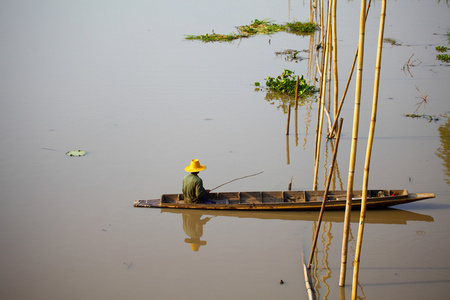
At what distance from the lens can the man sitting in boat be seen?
6.71 meters

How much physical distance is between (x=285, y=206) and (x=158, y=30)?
12212 mm

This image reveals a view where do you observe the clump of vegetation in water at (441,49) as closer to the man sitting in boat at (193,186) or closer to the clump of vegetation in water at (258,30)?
the clump of vegetation in water at (258,30)

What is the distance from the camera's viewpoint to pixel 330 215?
22.5ft

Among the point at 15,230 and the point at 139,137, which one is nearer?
the point at 15,230

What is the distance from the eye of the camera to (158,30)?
17.4 meters

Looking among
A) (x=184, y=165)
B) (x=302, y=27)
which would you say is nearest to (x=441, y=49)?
(x=302, y=27)

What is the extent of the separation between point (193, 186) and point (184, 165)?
5.31ft

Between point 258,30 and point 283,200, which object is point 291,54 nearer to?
point 258,30

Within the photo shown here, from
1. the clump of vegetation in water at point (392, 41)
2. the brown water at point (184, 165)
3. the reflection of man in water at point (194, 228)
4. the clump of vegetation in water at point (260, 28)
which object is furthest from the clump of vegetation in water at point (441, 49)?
the reflection of man in water at point (194, 228)

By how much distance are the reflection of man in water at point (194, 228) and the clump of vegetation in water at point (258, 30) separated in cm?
1020

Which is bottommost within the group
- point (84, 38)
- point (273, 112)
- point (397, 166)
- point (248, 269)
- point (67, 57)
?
point (248, 269)

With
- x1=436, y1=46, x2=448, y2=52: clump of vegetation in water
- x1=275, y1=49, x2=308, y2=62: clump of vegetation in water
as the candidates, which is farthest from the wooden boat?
x1=436, y1=46, x2=448, y2=52: clump of vegetation in water

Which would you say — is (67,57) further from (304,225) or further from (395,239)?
(395,239)

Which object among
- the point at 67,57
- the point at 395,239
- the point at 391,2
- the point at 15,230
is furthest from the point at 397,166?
the point at 391,2
